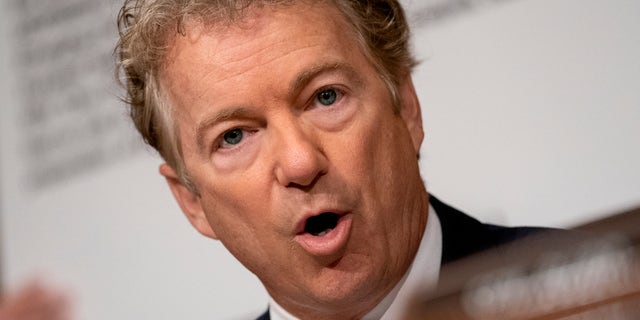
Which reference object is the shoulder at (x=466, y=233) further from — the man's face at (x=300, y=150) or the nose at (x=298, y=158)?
the nose at (x=298, y=158)

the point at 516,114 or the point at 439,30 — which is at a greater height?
the point at 439,30

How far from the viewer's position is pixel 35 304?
2.33 meters

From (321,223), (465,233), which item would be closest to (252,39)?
(321,223)

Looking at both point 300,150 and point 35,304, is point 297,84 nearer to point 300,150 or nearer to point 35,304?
point 300,150

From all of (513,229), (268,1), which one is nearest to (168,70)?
(268,1)

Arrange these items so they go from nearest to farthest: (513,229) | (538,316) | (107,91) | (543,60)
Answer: (538,316) → (513,229) → (543,60) → (107,91)

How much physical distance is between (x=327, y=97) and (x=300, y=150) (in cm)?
11

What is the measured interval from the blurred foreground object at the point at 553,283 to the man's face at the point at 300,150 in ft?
1.36

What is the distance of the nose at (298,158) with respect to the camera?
1.19 meters

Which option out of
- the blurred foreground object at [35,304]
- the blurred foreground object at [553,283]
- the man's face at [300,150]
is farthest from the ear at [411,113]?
the blurred foreground object at [35,304]

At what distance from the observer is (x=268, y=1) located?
4.21ft

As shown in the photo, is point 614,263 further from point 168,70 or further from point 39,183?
point 39,183

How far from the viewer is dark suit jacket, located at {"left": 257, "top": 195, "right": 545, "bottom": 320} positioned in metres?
1.42

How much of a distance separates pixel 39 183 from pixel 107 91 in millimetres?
288
